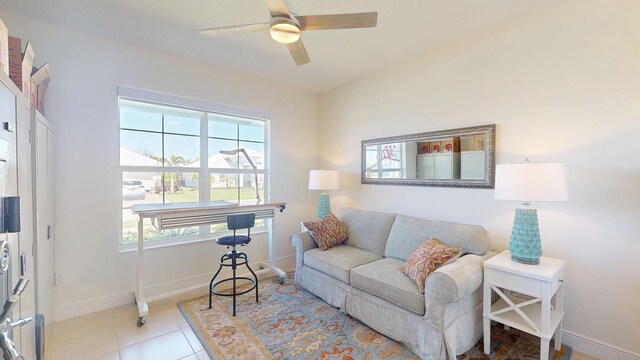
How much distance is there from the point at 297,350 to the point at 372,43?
284 cm

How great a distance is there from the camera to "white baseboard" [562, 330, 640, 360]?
1909 mm

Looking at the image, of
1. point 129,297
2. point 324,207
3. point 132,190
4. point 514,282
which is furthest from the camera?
point 324,207

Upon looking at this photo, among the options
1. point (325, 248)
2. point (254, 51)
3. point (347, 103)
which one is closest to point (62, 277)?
point (325, 248)

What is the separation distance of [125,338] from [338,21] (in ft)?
9.51

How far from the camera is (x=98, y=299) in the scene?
268 centimetres

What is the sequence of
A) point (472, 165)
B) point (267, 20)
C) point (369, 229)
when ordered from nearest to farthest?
point (267, 20)
point (472, 165)
point (369, 229)

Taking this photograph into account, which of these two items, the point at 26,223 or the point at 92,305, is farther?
the point at 92,305

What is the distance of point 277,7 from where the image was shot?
166 cm

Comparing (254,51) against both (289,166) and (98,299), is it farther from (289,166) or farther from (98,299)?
(98,299)

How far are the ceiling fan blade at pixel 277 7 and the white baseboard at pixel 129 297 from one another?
2927 mm

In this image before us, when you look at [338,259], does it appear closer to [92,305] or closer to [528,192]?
[528,192]

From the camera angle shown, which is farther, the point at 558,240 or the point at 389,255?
the point at 389,255

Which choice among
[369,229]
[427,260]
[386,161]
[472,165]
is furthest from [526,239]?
[386,161]

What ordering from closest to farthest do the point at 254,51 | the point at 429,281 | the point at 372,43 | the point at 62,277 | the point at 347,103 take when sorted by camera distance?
the point at 429,281
the point at 62,277
the point at 372,43
the point at 254,51
the point at 347,103
